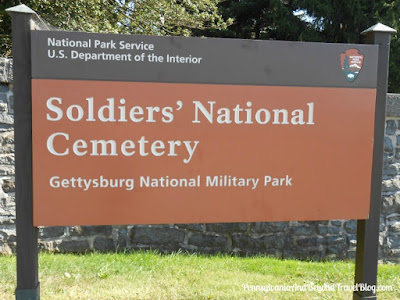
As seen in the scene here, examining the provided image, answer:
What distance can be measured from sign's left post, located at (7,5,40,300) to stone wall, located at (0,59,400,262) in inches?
68.0

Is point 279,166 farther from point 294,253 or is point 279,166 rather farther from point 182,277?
point 294,253

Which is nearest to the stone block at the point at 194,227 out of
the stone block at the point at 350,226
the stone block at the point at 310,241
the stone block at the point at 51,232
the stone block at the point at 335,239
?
the stone block at the point at 310,241

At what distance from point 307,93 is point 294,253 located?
250cm

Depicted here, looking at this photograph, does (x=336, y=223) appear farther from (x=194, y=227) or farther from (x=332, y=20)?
(x=332, y=20)

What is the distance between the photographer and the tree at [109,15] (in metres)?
7.23

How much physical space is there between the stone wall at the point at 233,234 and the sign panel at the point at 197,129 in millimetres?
1835

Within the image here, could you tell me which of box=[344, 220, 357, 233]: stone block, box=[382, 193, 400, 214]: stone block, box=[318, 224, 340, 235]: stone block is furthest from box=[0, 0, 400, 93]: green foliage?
box=[382, 193, 400, 214]: stone block

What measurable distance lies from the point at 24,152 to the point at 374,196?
2.07 m

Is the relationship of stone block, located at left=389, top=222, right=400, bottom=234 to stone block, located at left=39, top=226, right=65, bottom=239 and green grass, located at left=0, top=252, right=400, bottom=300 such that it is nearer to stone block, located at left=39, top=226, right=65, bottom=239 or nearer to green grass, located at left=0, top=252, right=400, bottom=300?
green grass, located at left=0, top=252, right=400, bottom=300

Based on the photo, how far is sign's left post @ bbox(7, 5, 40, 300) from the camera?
2.09 metres

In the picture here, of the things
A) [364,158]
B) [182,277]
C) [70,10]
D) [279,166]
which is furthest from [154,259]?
[70,10]

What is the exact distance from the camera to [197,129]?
88.9 inches

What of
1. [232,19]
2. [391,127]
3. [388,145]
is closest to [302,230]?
[388,145]

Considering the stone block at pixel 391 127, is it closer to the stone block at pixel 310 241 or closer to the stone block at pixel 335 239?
the stone block at pixel 335 239
